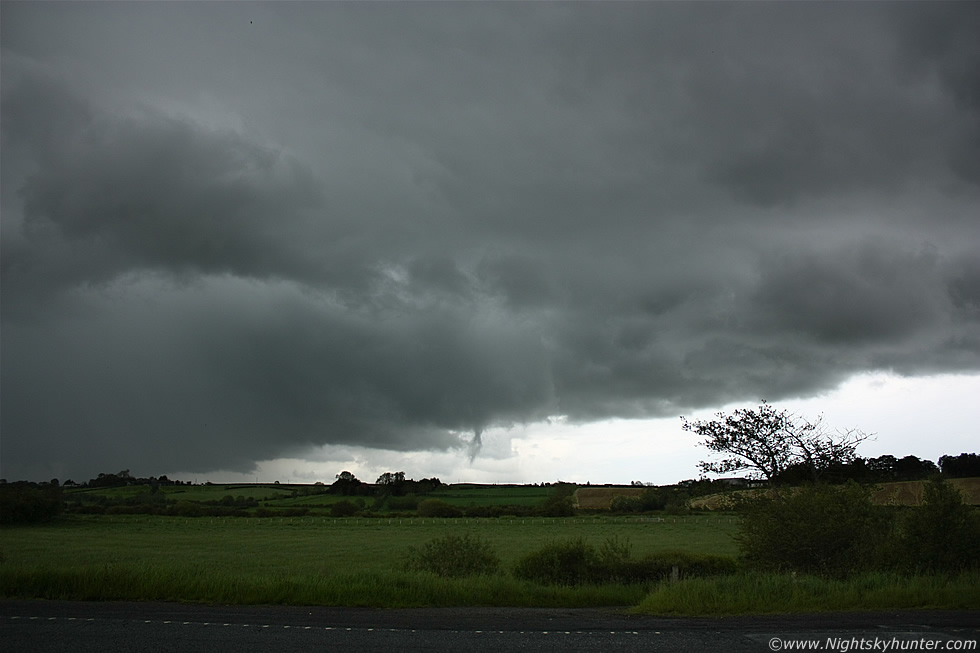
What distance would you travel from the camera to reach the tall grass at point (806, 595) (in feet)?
61.5

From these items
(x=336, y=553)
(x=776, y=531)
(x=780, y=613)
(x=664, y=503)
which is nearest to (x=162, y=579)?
(x=780, y=613)

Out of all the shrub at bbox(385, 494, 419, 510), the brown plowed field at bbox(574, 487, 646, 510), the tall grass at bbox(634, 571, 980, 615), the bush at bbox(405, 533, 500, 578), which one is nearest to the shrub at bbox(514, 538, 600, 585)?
the bush at bbox(405, 533, 500, 578)

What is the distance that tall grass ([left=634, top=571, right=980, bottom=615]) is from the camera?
18734 mm

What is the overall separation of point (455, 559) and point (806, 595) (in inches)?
576

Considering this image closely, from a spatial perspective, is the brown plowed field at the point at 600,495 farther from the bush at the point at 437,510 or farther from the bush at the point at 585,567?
the bush at the point at 585,567

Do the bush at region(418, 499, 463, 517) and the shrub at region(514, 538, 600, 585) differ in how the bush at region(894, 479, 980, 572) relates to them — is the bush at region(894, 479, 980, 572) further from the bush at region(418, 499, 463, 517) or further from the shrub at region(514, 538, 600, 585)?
the bush at region(418, 499, 463, 517)

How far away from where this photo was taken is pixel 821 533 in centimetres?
2450

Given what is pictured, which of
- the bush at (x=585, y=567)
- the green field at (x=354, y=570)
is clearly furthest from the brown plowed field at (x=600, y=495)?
the bush at (x=585, y=567)

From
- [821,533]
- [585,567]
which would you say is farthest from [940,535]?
[585,567]

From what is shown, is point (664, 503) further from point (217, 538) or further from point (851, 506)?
point (851, 506)

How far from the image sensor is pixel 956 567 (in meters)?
23.5

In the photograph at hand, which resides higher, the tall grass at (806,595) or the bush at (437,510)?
the tall grass at (806,595)

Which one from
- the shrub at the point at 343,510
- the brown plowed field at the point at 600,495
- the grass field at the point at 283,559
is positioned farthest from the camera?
the brown plowed field at the point at 600,495

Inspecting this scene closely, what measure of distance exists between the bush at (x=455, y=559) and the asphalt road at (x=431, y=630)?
31.9 ft
